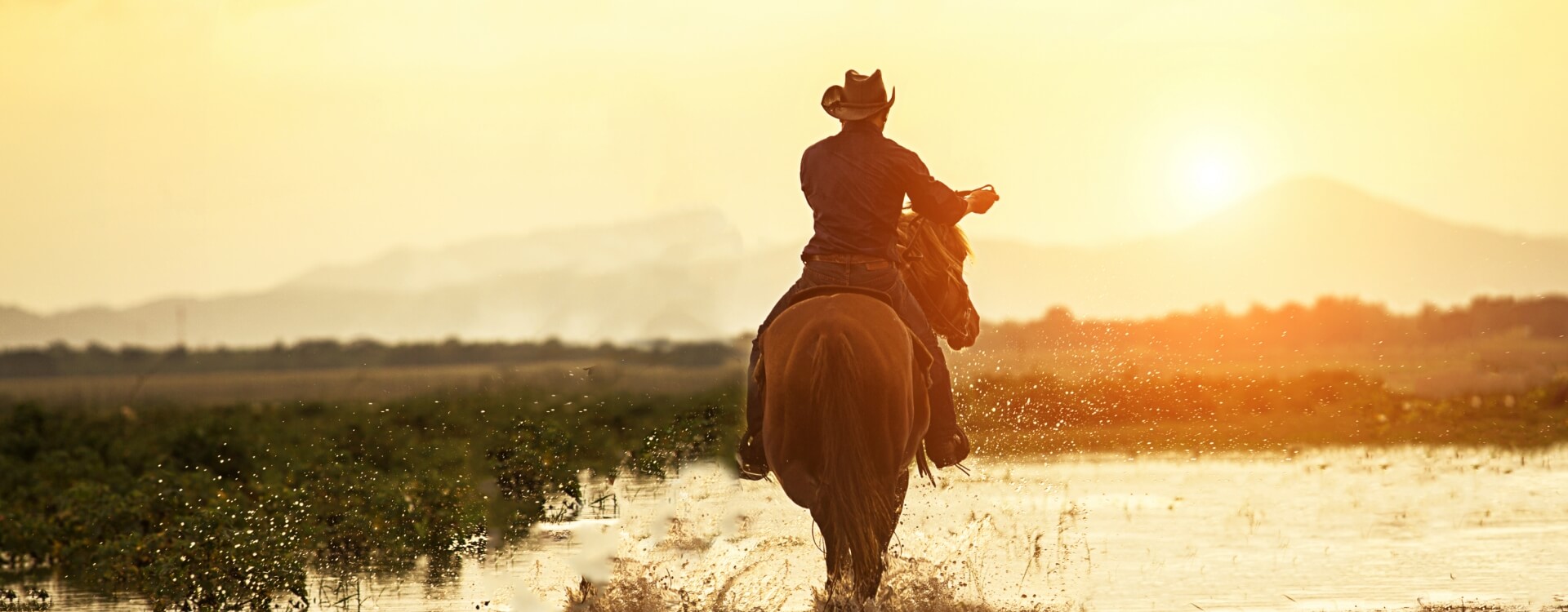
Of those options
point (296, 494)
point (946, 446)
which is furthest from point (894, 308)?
point (296, 494)

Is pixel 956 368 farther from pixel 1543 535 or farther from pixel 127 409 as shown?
pixel 127 409

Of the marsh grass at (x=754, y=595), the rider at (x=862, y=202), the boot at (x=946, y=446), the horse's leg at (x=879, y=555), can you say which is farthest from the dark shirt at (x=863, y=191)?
the marsh grass at (x=754, y=595)

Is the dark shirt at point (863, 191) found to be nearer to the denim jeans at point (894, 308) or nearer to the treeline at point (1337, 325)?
the denim jeans at point (894, 308)

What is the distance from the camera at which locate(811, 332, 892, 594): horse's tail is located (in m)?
9.74

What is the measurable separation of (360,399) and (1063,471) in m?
17.7

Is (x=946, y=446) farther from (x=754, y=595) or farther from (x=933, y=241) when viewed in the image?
(x=754, y=595)

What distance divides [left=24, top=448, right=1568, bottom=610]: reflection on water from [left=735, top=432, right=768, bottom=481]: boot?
0.87 m

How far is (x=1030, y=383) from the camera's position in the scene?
102 feet

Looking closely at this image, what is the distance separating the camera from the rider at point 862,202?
34.0 ft

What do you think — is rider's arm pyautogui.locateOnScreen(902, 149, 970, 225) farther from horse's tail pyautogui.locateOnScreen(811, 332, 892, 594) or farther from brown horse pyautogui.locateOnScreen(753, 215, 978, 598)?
horse's tail pyautogui.locateOnScreen(811, 332, 892, 594)

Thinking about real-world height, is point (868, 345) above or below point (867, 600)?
above

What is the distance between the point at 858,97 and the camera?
10508 mm

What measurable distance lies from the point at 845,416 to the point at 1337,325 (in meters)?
29.1

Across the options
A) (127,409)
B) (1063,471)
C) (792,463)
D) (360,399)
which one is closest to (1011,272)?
(792,463)
